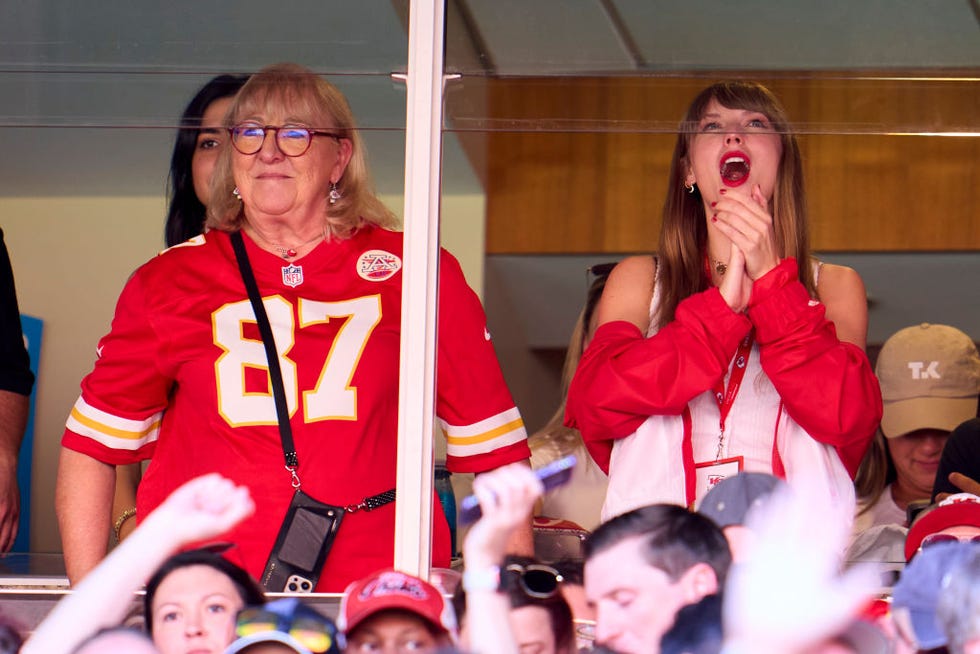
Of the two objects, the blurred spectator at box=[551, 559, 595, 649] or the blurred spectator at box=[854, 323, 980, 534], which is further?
the blurred spectator at box=[854, 323, 980, 534]

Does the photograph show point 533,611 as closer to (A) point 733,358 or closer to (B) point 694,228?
(A) point 733,358

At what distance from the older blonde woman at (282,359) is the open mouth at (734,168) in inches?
17.8

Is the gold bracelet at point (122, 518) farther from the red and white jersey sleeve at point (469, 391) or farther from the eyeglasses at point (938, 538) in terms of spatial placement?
the eyeglasses at point (938, 538)

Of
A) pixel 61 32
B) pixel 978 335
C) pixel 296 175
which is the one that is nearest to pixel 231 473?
pixel 296 175

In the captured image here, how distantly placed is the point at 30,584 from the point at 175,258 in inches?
23.4

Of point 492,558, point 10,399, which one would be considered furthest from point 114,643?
point 10,399

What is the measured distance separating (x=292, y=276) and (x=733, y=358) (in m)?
0.72

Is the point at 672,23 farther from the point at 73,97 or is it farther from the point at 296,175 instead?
the point at 73,97

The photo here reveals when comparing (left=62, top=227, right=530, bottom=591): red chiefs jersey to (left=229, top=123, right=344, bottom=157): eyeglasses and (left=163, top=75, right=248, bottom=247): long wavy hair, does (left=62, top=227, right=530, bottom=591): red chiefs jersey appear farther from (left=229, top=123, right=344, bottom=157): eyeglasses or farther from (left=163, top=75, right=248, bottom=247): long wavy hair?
(left=163, top=75, right=248, bottom=247): long wavy hair

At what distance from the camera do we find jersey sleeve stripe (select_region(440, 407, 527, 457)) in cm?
238

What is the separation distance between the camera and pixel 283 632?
1.59 metres

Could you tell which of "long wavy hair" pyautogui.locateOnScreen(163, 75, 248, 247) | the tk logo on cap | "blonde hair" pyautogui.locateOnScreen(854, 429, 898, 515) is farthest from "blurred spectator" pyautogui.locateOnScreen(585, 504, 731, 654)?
the tk logo on cap

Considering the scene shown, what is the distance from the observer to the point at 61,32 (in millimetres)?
2139

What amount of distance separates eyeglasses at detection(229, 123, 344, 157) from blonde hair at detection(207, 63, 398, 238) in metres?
0.03
